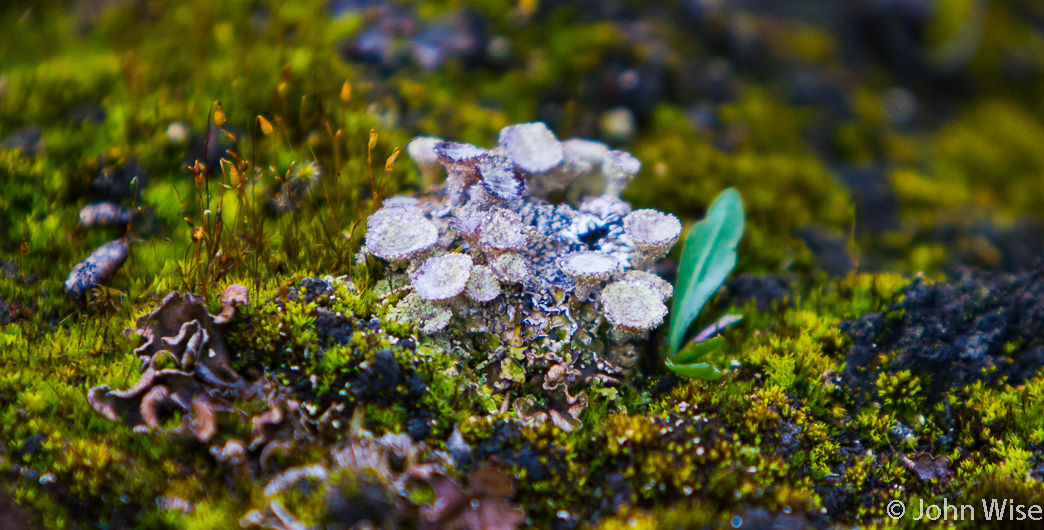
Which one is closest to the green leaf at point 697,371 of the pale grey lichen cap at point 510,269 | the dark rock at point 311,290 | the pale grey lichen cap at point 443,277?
the pale grey lichen cap at point 510,269

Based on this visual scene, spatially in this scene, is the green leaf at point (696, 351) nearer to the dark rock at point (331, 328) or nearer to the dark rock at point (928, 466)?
the dark rock at point (928, 466)

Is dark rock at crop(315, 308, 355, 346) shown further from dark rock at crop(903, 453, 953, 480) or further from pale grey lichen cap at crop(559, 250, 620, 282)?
dark rock at crop(903, 453, 953, 480)

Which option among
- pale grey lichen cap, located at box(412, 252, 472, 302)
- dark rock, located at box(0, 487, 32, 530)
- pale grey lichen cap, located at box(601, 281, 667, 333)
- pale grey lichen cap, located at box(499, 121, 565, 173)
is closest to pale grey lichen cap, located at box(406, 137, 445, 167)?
pale grey lichen cap, located at box(499, 121, 565, 173)

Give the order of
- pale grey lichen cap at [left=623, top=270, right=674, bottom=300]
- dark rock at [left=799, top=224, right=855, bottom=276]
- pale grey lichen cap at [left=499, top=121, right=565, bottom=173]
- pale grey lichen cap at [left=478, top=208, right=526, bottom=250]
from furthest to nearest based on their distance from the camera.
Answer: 1. dark rock at [left=799, top=224, right=855, bottom=276]
2. pale grey lichen cap at [left=499, top=121, right=565, bottom=173]
3. pale grey lichen cap at [left=623, top=270, right=674, bottom=300]
4. pale grey lichen cap at [left=478, top=208, right=526, bottom=250]

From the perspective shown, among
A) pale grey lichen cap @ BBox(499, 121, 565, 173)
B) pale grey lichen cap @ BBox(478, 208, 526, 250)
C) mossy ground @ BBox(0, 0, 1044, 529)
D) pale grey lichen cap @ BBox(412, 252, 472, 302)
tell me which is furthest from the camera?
pale grey lichen cap @ BBox(499, 121, 565, 173)

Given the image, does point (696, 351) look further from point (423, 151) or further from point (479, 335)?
point (423, 151)

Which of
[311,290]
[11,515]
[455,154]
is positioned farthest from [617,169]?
[11,515]
